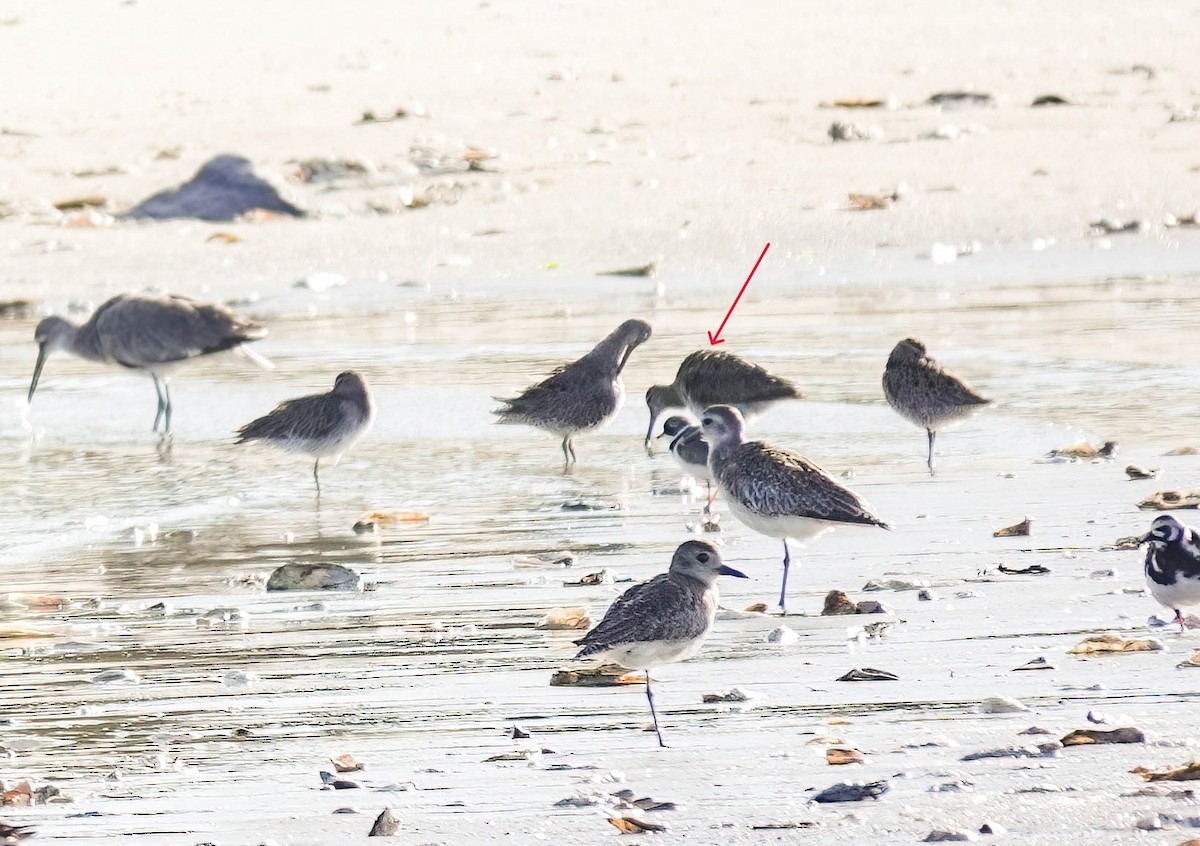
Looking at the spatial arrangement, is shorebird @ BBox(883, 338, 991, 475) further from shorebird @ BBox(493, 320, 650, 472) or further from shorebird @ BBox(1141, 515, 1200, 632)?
shorebird @ BBox(1141, 515, 1200, 632)

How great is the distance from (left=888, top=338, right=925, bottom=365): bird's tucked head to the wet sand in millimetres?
486

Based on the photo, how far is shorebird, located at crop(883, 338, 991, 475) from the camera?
10.6 metres

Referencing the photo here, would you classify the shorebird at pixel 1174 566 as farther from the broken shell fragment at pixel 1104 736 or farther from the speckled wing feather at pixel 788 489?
the speckled wing feather at pixel 788 489

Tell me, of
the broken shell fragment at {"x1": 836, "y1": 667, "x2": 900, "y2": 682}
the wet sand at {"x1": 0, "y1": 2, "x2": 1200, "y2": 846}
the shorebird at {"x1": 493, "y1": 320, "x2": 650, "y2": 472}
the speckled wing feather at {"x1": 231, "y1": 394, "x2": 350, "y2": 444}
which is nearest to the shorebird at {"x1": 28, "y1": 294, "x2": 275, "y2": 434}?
the wet sand at {"x1": 0, "y1": 2, "x2": 1200, "y2": 846}

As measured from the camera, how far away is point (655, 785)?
5320 mm

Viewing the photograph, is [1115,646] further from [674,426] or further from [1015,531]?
[674,426]

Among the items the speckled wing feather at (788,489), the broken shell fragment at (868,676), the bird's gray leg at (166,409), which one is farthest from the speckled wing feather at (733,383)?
the broken shell fragment at (868,676)

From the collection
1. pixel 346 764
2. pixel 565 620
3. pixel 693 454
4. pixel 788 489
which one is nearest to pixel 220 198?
Result: pixel 693 454

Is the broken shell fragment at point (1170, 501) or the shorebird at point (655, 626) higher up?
the broken shell fragment at point (1170, 501)

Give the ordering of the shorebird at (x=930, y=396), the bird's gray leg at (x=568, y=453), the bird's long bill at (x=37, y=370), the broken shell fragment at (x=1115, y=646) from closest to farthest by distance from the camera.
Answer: the broken shell fragment at (x=1115, y=646) < the shorebird at (x=930, y=396) < the bird's gray leg at (x=568, y=453) < the bird's long bill at (x=37, y=370)

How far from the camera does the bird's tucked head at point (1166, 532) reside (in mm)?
6855

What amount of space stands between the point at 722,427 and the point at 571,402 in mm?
2392

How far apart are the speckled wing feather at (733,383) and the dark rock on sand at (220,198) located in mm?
9222

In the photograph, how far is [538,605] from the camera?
760 centimetres
